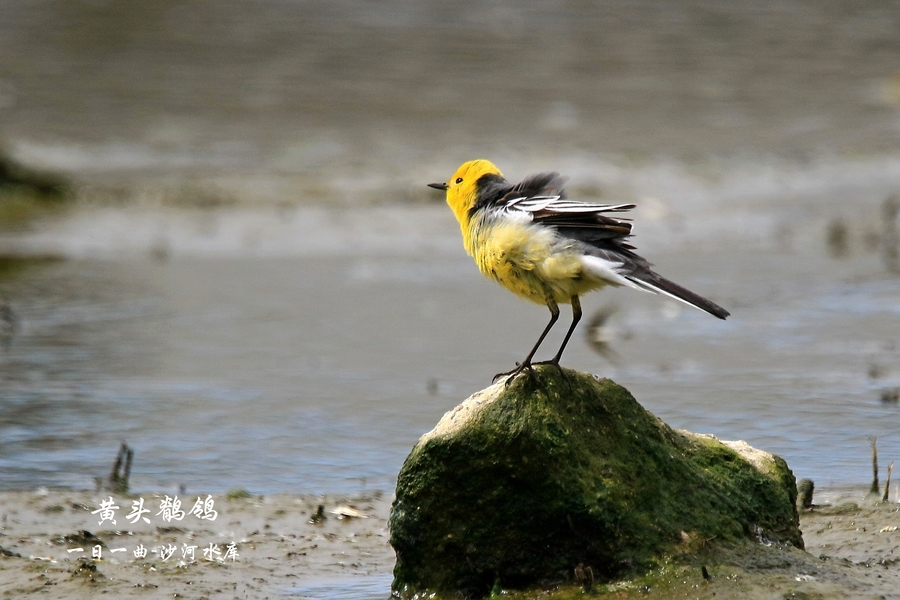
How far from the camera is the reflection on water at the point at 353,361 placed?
7207 mm

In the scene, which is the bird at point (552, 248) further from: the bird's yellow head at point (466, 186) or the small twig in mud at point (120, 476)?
the small twig in mud at point (120, 476)

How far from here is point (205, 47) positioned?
23.6m

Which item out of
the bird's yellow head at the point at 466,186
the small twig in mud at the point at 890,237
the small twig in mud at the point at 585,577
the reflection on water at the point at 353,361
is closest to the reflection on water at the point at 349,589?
the small twig in mud at the point at 585,577

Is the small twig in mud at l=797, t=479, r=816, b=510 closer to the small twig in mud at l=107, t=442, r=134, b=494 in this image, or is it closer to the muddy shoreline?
the muddy shoreline

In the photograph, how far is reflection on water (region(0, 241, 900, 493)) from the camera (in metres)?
7.21

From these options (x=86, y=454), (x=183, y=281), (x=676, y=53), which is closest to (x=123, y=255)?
(x=183, y=281)

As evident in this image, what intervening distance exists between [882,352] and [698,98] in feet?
43.2

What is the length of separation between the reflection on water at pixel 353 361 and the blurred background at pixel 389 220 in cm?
3

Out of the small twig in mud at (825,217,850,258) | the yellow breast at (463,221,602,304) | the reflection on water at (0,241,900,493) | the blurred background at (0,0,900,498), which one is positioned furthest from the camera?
the small twig in mud at (825,217,850,258)

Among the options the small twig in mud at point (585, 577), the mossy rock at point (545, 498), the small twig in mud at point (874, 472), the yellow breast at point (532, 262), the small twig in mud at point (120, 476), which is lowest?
the small twig in mud at point (585, 577)

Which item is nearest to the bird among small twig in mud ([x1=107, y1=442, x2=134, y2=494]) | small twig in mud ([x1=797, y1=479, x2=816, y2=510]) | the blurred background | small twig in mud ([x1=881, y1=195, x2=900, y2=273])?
small twig in mud ([x1=797, y1=479, x2=816, y2=510])

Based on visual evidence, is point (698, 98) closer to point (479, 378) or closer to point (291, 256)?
point (291, 256)

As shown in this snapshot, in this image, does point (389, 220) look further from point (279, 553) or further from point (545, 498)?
point (545, 498)

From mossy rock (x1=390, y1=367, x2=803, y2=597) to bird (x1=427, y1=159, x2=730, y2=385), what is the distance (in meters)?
0.19
